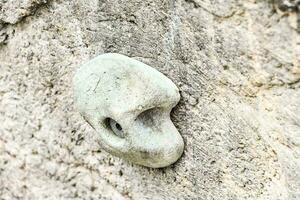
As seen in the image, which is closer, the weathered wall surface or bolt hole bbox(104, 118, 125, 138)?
the weathered wall surface

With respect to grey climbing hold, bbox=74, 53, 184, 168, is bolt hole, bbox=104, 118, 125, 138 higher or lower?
lower

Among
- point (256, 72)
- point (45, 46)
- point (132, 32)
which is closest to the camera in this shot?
point (256, 72)

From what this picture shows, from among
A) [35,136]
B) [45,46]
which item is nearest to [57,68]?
[45,46]

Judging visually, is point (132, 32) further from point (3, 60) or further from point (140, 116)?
point (3, 60)

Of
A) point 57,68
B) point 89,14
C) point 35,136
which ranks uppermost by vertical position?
point 89,14
